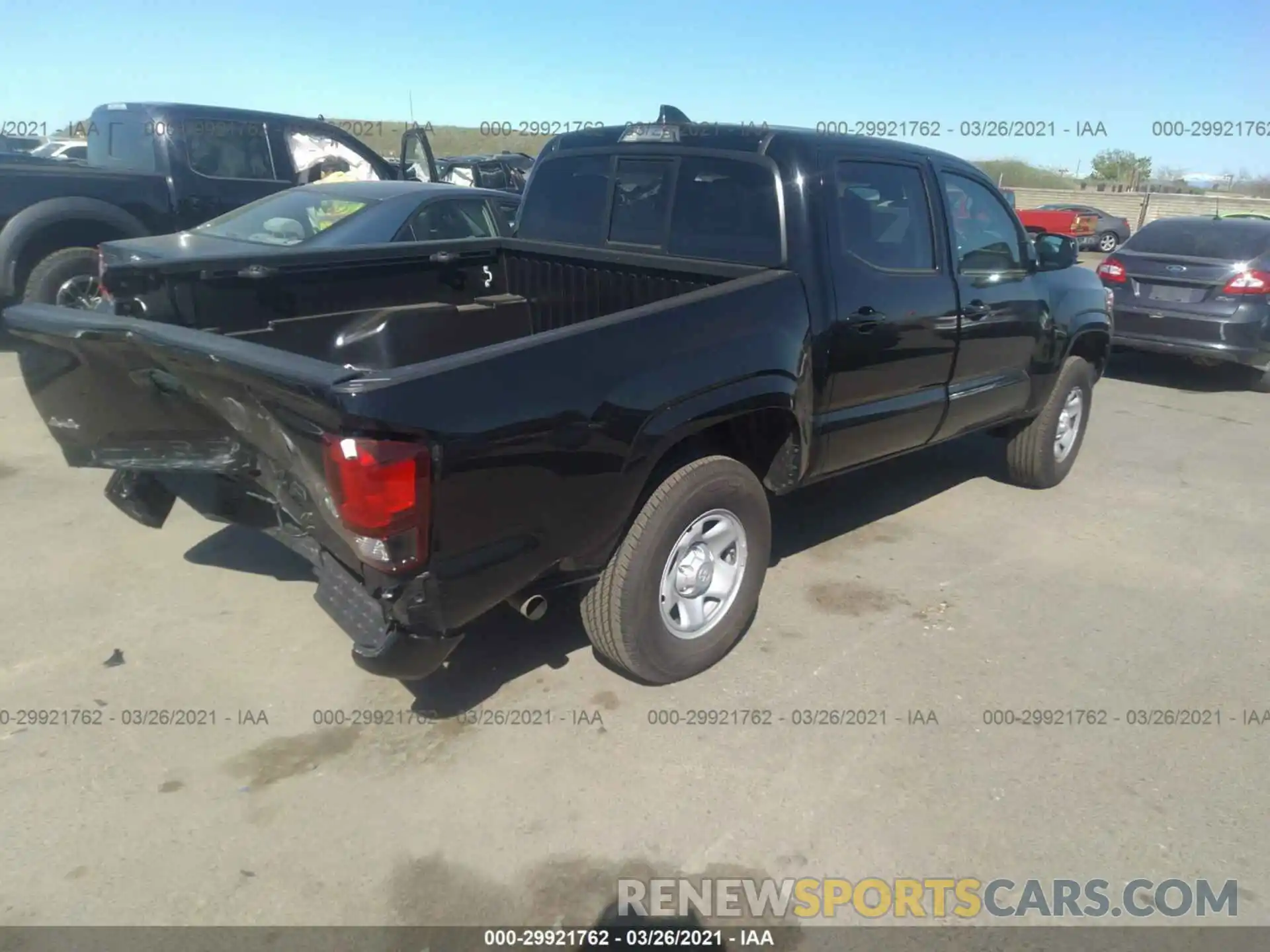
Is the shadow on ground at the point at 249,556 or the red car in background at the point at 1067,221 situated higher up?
the red car in background at the point at 1067,221

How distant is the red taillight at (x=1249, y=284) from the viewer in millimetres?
8633

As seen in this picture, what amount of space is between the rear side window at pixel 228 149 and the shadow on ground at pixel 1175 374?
8767 millimetres

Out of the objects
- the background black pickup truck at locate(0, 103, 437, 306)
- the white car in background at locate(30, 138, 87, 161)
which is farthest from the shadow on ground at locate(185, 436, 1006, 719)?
the white car in background at locate(30, 138, 87, 161)

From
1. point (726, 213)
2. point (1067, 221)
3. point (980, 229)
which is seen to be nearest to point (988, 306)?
point (980, 229)

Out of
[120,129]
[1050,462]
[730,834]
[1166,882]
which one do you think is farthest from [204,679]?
[120,129]

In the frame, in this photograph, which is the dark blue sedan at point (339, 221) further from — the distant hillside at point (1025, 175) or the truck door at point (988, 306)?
the distant hillside at point (1025, 175)

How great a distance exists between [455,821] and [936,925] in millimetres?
1402

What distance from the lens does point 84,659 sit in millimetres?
3609

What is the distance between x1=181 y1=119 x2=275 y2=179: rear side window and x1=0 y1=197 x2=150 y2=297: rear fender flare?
103 cm

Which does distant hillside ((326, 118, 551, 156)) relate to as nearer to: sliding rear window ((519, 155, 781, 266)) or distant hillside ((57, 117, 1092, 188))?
distant hillside ((57, 117, 1092, 188))

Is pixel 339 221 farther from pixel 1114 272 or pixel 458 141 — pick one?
pixel 458 141

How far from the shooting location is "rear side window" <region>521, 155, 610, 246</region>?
4.59m

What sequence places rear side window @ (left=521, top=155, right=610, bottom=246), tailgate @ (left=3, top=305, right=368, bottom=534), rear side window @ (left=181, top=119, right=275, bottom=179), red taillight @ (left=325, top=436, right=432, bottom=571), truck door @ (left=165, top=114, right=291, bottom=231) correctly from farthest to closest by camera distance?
1. rear side window @ (left=181, top=119, right=275, bottom=179)
2. truck door @ (left=165, top=114, right=291, bottom=231)
3. rear side window @ (left=521, top=155, right=610, bottom=246)
4. tailgate @ (left=3, top=305, right=368, bottom=534)
5. red taillight @ (left=325, top=436, right=432, bottom=571)

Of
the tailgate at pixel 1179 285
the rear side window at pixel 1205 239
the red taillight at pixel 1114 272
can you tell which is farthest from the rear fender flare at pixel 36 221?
the rear side window at pixel 1205 239
